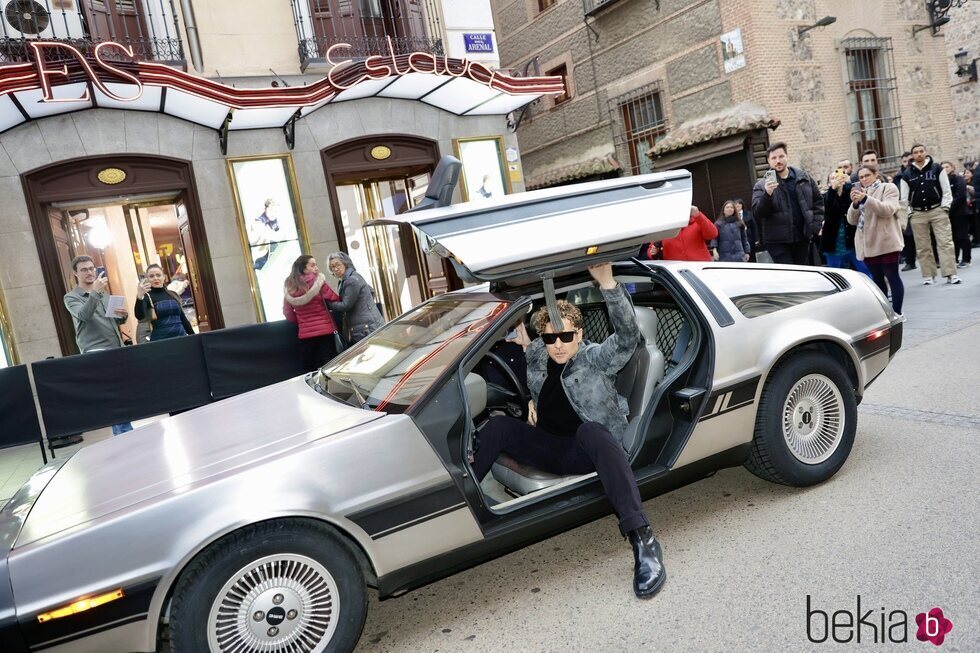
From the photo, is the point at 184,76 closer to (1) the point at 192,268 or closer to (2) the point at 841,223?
(1) the point at 192,268

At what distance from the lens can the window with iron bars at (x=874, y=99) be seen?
15.5 m

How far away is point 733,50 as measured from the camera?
566 inches

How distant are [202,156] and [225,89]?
1.74m

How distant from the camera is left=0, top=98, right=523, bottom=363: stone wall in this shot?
9.09m

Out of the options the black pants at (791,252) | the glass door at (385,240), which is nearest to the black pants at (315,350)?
the glass door at (385,240)

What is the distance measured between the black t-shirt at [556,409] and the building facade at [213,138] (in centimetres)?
729

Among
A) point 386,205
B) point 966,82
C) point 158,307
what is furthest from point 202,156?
point 966,82

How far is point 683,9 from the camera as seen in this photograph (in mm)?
15383

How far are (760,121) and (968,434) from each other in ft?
36.6

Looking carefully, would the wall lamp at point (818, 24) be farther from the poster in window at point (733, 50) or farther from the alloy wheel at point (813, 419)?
the alloy wheel at point (813, 419)

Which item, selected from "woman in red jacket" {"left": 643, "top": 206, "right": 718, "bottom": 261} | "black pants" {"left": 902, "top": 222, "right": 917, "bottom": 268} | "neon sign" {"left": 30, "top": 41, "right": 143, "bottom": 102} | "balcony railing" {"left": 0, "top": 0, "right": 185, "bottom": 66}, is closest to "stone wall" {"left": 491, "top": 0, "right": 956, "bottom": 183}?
"black pants" {"left": 902, "top": 222, "right": 917, "bottom": 268}

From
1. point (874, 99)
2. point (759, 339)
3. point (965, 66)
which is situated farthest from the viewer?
point (965, 66)

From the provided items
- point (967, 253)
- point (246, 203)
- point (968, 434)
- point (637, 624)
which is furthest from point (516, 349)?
point (967, 253)

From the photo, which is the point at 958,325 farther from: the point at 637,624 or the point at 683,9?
the point at 683,9
